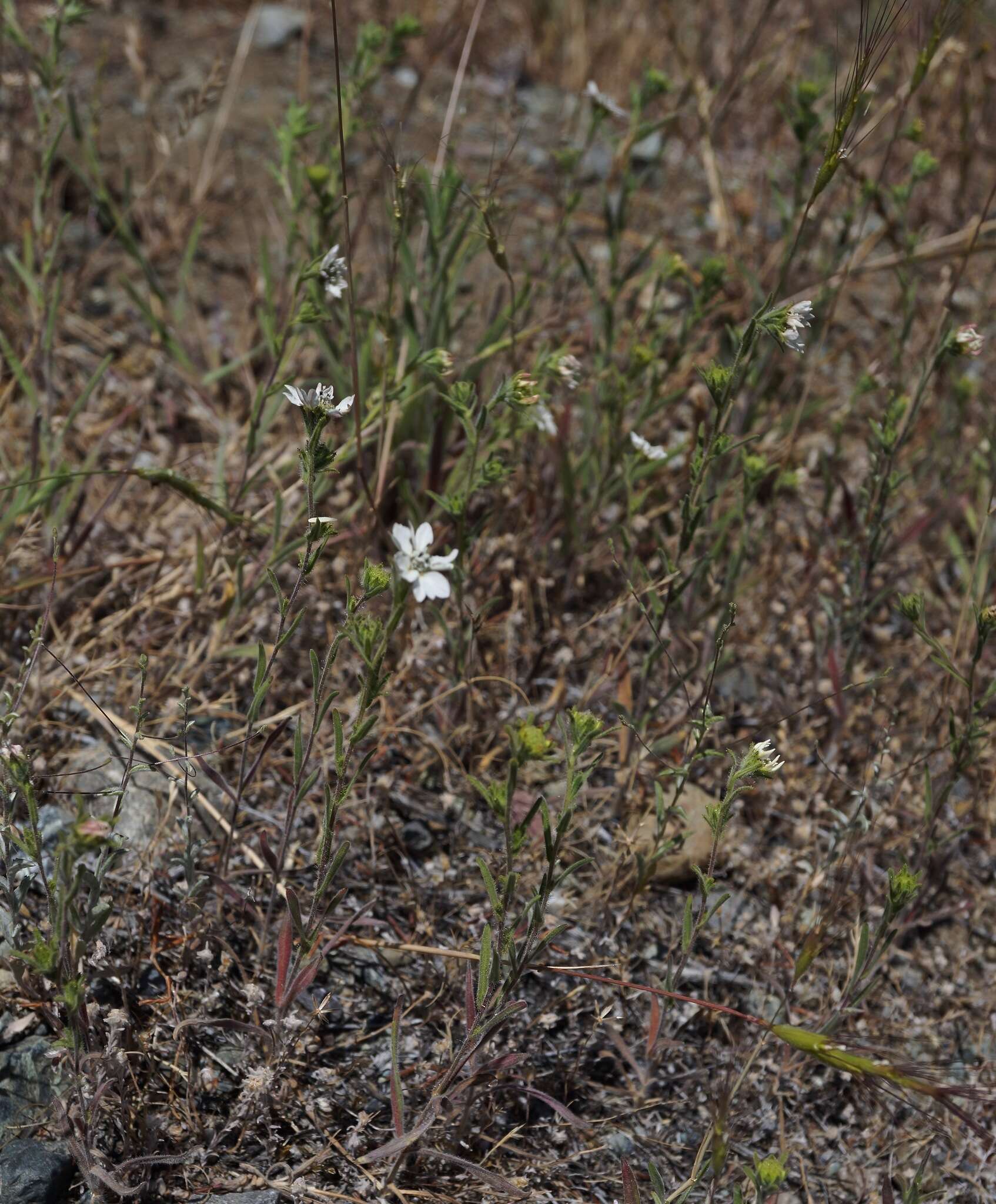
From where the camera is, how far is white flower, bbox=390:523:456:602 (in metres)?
2.01

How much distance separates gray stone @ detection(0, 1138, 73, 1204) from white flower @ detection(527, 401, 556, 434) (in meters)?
1.82

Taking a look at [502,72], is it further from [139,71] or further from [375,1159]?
[375,1159]

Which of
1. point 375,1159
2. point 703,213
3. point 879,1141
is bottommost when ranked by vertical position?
point 879,1141

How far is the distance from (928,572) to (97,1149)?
2.75m

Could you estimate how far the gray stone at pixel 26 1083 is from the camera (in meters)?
1.94

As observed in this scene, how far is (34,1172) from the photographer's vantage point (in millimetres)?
1848

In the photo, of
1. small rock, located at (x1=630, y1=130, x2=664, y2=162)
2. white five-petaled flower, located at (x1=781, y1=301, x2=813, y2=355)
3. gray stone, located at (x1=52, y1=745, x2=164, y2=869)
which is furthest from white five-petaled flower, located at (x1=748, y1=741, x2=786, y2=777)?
small rock, located at (x1=630, y1=130, x2=664, y2=162)

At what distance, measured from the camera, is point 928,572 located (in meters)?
3.44

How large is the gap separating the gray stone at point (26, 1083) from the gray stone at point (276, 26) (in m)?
4.29

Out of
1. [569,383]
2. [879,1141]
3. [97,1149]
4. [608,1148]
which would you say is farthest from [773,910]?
[97,1149]

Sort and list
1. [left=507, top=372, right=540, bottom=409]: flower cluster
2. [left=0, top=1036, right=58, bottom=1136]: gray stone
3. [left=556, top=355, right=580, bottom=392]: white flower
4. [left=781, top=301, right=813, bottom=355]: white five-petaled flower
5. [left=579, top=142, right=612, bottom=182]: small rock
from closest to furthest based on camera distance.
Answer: [left=0, top=1036, right=58, bottom=1136]: gray stone
[left=781, top=301, right=813, bottom=355]: white five-petaled flower
[left=507, top=372, right=540, bottom=409]: flower cluster
[left=556, top=355, right=580, bottom=392]: white flower
[left=579, top=142, right=612, bottom=182]: small rock

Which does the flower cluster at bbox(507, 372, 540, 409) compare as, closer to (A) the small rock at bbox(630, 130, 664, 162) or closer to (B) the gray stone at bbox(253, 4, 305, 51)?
(A) the small rock at bbox(630, 130, 664, 162)

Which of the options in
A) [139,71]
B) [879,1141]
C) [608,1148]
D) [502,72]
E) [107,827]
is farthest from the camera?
[502,72]

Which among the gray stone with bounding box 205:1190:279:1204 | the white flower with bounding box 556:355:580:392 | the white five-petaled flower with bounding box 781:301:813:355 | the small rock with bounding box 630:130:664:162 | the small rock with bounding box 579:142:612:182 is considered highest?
the white five-petaled flower with bounding box 781:301:813:355
